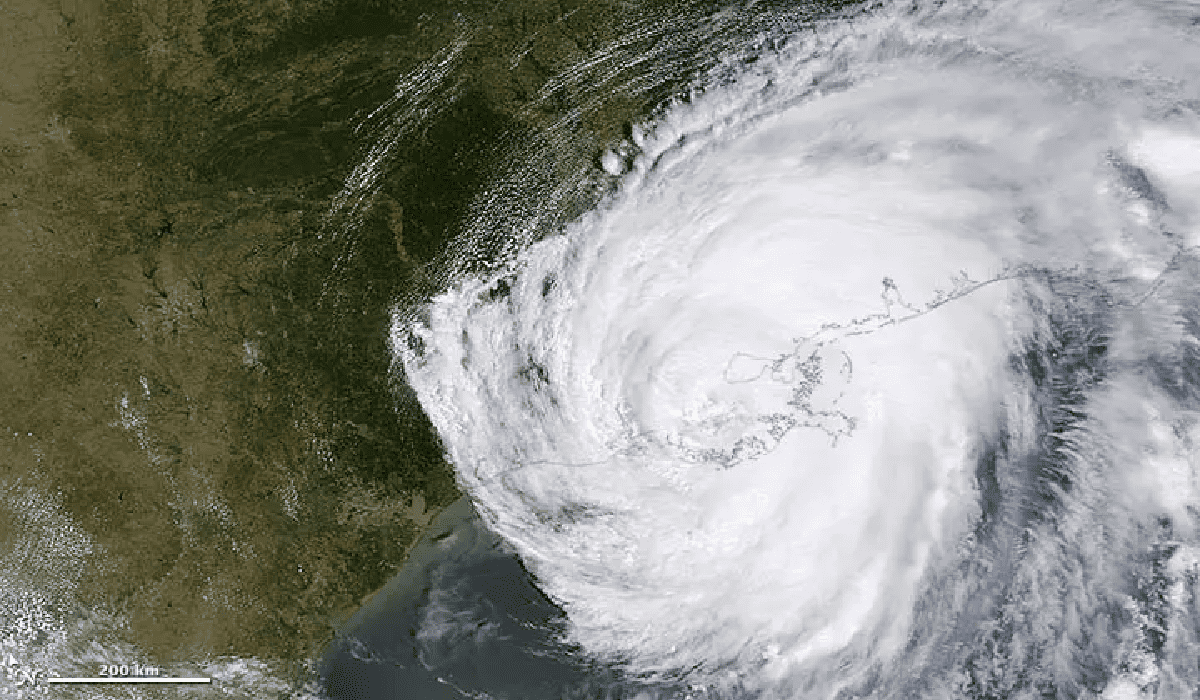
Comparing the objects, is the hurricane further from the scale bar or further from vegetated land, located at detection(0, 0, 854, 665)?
the scale bar

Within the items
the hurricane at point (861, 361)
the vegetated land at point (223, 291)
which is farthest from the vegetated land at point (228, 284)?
the hurricane at point (861, 361)

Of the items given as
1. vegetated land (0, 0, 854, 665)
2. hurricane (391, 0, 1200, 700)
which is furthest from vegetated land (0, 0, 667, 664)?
hurricane (391, 0, 1200, 700)

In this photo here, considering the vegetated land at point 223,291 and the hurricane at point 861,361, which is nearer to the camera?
the hurricane at point 861,361

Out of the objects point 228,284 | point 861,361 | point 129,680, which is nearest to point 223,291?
point 228,284

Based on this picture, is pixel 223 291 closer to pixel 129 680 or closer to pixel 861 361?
pixel 129 680

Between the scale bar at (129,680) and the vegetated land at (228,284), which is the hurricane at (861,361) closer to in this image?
the vegetated land at (228,284)

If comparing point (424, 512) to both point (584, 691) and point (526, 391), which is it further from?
point (584, 691)

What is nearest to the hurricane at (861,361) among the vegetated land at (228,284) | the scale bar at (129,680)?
the vegetated land at (228,284)

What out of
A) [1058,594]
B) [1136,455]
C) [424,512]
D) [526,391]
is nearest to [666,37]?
[526,391]

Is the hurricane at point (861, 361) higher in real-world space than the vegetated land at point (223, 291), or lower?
lower
